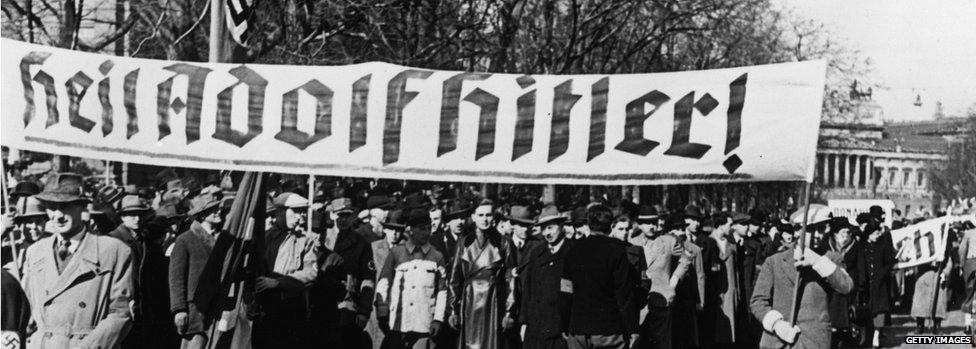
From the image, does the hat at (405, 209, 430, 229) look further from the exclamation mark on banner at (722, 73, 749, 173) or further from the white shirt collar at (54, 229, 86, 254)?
the exclamation mark on banner at (722, 73, 749, 173)

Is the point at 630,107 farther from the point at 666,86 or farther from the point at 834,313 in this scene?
the point at 834,313

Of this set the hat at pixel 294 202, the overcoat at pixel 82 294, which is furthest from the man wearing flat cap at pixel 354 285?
the overcoat at pixel 82 294

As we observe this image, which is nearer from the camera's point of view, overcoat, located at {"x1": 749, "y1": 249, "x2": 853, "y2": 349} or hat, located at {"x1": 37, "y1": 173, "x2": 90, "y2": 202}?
hat, located at {"x1": 37, "y1": 173, "x2": 90, "y2": 202}

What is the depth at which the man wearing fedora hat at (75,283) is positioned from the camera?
898cm

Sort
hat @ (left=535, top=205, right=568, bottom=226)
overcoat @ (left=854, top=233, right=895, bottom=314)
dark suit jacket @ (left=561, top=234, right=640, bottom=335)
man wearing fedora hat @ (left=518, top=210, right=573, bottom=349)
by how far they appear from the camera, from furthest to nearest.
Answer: overcoat @ (left=854, top=233, right=895, bottom=314) < hat @ (left=535, top=205, right=568, bottom=226) < man wearing fedora hat @ (left=518, top=210, right=573, bottom=349) < dark suit jacket @ (left=561, top=234, right=640, bottom=335)

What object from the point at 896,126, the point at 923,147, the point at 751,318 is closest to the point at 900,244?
the point at 751,318

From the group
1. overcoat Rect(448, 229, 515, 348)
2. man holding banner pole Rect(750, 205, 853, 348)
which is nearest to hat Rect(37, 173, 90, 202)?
overcoat Rect(448, 229, 515, 348)

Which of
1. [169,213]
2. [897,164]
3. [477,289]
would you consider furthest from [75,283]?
[897,164]

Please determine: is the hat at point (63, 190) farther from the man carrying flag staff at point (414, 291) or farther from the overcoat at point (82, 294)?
the man carrying flag staff at point (414, 291)

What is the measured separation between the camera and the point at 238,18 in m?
9.67

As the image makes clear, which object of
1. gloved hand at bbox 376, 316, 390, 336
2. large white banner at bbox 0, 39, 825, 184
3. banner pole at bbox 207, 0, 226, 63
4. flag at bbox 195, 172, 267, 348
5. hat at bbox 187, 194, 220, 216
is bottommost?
gloved hand at bbox 376, 316, 390, 336

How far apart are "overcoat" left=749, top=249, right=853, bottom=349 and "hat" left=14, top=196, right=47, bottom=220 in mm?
5014

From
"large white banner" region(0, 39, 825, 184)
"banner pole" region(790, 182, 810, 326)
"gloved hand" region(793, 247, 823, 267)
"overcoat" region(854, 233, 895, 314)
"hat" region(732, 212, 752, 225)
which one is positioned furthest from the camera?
"overcoat" region(854, 233, 895, 314)

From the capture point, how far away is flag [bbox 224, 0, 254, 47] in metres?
9.64
